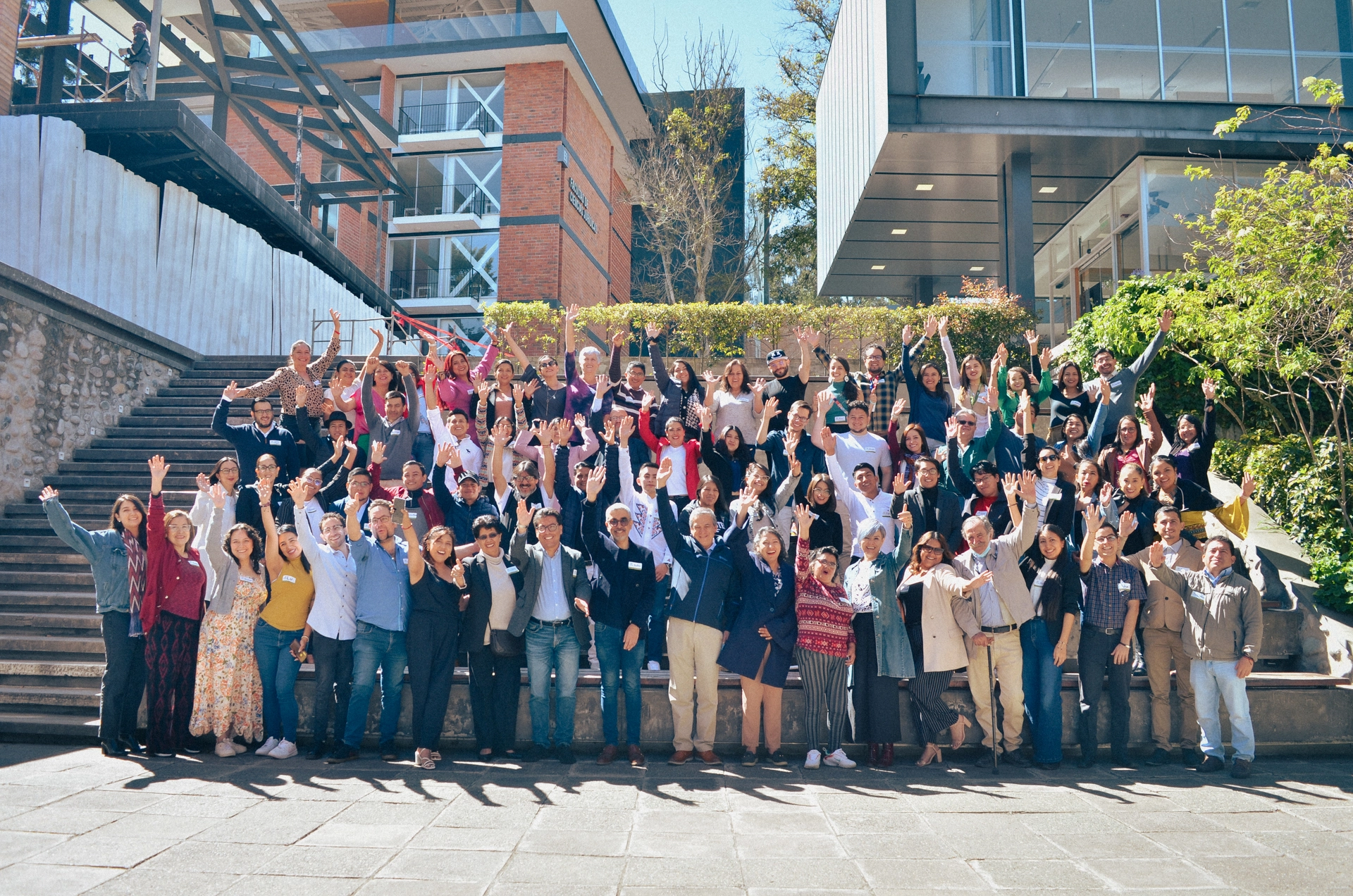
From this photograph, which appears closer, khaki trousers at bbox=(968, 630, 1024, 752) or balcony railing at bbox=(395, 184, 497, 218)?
khaki trousers at bbox=(968, 630, 1024, 752)

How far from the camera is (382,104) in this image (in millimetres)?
26016

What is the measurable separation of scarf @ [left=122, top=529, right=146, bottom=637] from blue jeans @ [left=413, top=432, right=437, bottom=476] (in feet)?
8.81

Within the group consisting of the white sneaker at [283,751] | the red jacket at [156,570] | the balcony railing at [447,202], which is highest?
the balcony railing at [447,202]

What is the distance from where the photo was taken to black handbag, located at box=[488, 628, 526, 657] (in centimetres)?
632

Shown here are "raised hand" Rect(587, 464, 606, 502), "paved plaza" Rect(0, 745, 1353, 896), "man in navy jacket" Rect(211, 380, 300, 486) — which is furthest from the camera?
"man in navy jacket" Rect(211, 380, 300, 486)

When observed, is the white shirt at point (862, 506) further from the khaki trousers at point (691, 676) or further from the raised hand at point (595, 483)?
the raised hand at point (595, 483)

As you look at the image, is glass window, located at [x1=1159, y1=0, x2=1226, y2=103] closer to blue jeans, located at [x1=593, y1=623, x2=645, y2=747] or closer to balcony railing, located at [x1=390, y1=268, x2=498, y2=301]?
blue jeans, located at [x1=593, y1=623, x2=645, y2=747]

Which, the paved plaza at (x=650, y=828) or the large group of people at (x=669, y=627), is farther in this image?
the large group of people at (x=669, y=627)

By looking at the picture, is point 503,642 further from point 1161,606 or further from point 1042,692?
point 1161,606

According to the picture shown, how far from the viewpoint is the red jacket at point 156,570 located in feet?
21.1

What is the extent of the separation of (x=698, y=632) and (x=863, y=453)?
2514 millimetres

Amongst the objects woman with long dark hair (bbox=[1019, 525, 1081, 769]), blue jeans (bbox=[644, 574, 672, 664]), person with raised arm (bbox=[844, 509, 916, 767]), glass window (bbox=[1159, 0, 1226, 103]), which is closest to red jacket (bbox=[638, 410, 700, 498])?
blue jeans (bbox=[644, 574, 672, 664])

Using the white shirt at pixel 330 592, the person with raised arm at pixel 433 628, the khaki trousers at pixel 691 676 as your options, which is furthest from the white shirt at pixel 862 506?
the white shirt at pixel 330 592

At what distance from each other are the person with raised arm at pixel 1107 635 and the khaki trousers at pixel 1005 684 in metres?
0.48
